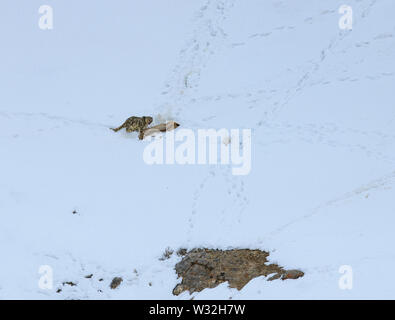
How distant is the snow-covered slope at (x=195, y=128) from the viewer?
1049cm

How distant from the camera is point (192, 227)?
11375 millimetres

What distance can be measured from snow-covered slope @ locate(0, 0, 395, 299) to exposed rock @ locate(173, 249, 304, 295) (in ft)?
0.67

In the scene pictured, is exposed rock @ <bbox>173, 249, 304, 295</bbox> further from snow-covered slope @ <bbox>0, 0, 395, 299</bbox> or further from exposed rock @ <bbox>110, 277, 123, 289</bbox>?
exposed rock @ <bbox>110, 277, 123, 289</bbox>

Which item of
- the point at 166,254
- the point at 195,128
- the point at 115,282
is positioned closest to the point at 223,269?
the point at 166,254

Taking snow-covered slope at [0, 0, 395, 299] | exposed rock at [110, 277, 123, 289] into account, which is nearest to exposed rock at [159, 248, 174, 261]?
snow-covered slope at [0, 0, 395, 299]

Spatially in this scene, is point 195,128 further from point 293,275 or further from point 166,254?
point 293,275

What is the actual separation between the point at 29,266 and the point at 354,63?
1007 cm

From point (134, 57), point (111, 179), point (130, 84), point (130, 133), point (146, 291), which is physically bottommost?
point (146, 291)

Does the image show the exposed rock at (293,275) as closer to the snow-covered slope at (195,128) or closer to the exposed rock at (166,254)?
the snow-covered slope at (195,128)

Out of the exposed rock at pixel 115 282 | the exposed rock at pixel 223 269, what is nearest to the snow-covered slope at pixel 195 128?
the exposed rock at pixel 115 282

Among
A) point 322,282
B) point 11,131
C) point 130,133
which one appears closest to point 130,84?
point 130,133

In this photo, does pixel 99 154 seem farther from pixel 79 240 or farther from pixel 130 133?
pixel 79 240

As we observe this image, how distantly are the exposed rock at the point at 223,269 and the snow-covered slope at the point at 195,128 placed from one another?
8.0 inches

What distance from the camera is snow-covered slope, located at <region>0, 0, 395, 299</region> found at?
1049 centimetres
